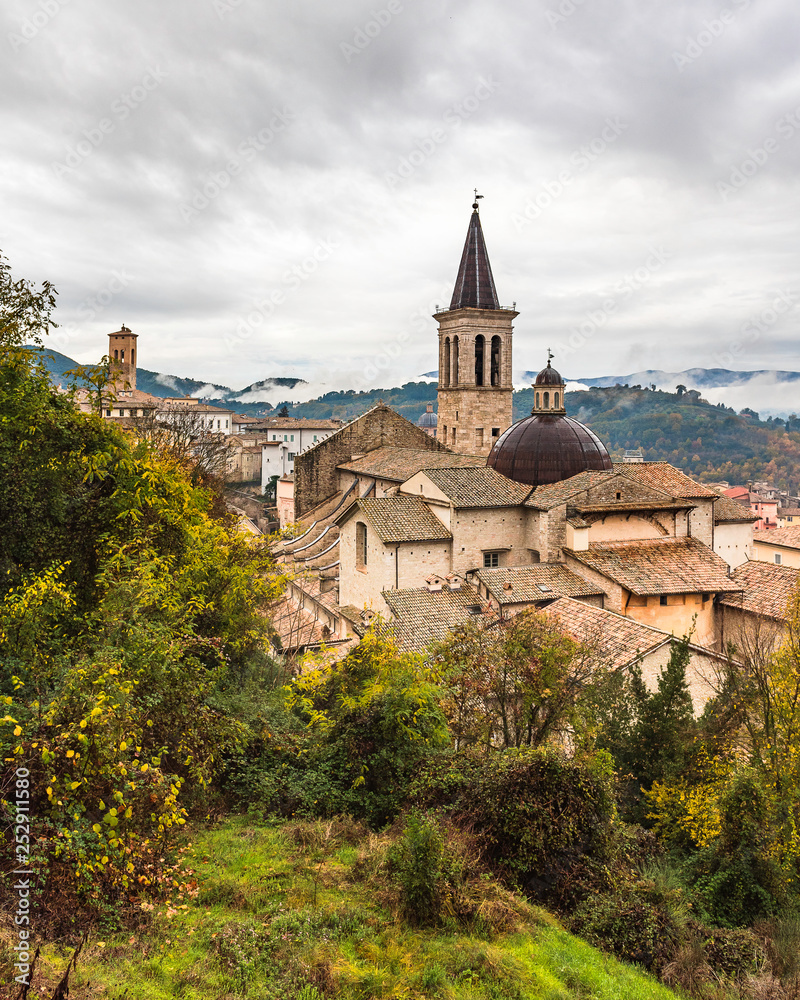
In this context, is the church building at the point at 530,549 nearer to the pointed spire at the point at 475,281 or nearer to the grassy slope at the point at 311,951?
the grassy slope at the point at 311,951

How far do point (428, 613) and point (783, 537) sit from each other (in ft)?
113

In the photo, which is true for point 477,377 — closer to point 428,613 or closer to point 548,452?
point 548,452

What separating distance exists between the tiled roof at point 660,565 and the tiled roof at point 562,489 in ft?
5.93

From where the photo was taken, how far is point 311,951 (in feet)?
20.8

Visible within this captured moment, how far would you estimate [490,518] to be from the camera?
24.8m

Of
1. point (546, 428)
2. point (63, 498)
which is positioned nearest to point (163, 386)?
point (546, 428)

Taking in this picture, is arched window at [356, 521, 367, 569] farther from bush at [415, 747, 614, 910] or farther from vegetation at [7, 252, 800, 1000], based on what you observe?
bush at [415, 747, 614, 910]

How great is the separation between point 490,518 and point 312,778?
51.1ft

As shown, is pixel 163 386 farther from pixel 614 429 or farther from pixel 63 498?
pixel 63 498

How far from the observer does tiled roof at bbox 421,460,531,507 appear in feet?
80.4

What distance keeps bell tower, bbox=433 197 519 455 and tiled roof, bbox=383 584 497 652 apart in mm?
20899

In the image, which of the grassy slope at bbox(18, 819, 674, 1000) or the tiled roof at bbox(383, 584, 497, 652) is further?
the tiled roof at bbox(383, 584, 497, 652)

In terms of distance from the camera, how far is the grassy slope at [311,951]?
573 cm

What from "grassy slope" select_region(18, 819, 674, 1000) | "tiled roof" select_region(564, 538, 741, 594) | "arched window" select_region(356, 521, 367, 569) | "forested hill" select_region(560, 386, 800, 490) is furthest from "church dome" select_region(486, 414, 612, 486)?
"forested hill" select_region(560, 386, 800, 490)
